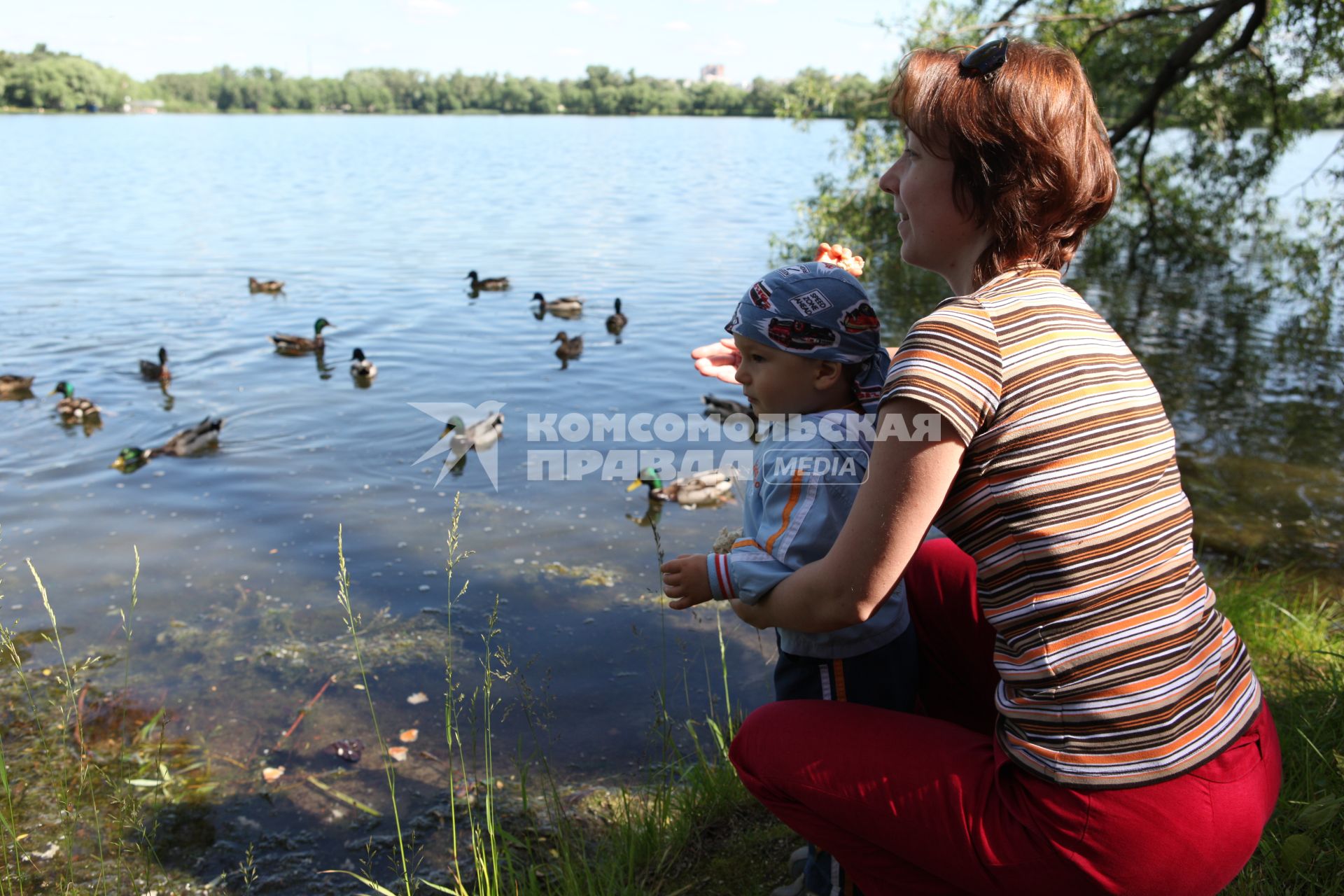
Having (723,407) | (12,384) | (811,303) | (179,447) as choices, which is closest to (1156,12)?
(723,407)

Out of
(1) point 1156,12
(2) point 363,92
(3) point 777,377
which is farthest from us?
(2) point 363,92

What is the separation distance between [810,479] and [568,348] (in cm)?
1034

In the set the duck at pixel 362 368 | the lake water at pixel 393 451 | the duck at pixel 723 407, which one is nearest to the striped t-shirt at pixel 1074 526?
the lake water at pixel 393 451

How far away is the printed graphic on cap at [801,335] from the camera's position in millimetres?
2434

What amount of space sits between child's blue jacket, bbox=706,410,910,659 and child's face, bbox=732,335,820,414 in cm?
10

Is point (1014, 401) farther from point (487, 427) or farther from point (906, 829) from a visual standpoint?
point (487, 427)

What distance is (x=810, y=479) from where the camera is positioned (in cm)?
233

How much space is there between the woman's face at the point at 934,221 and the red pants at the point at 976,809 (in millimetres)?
1039

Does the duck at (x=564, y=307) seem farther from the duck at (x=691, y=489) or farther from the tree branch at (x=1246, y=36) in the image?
the tree branch at (x=1246, y=36)

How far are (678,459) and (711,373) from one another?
6472mm

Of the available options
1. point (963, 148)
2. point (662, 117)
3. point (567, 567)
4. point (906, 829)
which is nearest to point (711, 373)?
point (963, 148)

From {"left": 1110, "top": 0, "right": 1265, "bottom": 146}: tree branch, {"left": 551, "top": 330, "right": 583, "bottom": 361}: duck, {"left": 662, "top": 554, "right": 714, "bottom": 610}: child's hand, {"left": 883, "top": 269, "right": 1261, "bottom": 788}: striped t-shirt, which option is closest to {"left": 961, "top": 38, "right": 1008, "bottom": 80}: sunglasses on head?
{"left": 883, "top": 269, "right": 1261, "bottom": 788}: striped t-shirt

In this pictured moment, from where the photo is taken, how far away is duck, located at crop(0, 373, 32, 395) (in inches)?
407

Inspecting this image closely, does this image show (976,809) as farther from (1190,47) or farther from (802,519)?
(1190,47)
